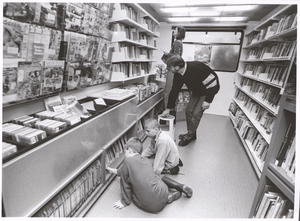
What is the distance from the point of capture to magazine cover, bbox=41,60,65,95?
5.73ft

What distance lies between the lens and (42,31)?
159 centimetres

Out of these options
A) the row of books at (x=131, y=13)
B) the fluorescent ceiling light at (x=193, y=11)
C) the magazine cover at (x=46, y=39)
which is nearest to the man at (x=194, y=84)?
the row of books at (x=131, y=13)

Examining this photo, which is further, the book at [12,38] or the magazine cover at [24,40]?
the magazine cover at [24,40]

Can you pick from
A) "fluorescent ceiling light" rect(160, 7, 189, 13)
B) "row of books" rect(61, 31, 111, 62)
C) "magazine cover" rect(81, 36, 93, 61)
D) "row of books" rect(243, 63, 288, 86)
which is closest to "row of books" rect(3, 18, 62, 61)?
"row of books" rect(61, 31, 111, 62)

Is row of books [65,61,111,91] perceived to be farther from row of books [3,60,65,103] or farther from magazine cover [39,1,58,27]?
magazine cover [39,1,58,27]

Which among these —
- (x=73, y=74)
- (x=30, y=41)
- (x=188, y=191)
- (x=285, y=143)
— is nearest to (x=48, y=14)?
(x=30, y=41)

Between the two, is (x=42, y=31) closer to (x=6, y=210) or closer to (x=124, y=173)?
(x=6, y=210)

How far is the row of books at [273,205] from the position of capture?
1164mm

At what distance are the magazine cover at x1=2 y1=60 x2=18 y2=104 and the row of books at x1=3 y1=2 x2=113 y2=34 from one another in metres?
0.33

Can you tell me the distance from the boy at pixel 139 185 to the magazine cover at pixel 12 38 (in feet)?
3.97

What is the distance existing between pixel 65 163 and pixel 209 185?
1.70m

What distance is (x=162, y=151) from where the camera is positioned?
2.31 metres

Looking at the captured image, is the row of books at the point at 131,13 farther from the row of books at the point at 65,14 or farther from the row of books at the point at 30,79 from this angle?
the row of books at the point at 30,79

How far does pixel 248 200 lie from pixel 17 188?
2185 millimetres
